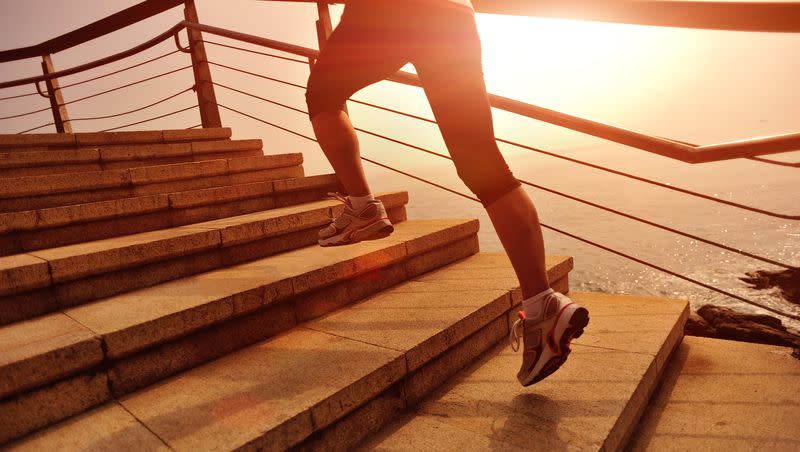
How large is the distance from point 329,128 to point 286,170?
2019mm

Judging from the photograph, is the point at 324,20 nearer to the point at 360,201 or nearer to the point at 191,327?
the point at 360,201

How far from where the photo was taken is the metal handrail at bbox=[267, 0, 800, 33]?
1191mm

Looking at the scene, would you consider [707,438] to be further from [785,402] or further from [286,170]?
[286,170]

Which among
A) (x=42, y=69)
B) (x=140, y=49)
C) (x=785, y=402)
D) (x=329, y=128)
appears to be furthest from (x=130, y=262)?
(x=42, y=69)

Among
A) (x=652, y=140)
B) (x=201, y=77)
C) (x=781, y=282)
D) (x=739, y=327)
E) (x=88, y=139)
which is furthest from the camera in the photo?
(x=781, y=282)

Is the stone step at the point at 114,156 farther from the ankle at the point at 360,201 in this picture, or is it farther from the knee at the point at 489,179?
the knee at the point at 489,179

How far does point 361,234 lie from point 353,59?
0.69 metres

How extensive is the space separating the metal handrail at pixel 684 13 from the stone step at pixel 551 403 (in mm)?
1153

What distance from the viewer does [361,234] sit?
1.93m

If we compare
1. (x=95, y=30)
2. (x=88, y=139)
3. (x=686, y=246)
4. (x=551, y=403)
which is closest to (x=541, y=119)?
(x=551, y=403)

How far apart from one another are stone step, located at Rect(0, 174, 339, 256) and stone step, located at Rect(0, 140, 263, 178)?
99cm

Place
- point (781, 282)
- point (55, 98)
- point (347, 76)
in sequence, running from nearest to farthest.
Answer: point (347, 76)
point (55, 98)
point (781, 282)

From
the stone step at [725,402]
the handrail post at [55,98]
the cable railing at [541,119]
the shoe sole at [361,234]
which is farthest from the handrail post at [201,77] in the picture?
the stone step at [725,402]

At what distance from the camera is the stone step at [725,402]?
1.57 meters
